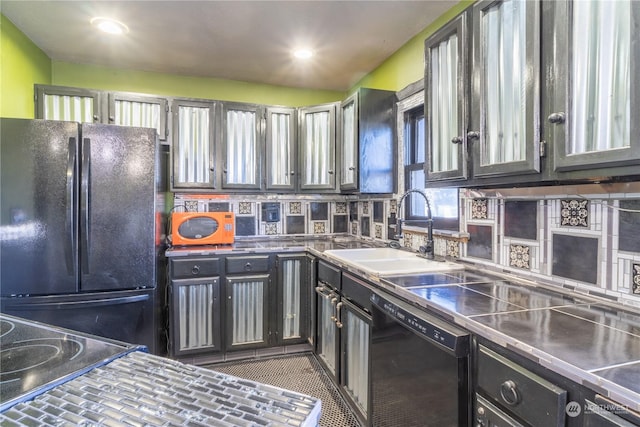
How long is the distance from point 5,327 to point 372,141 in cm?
229

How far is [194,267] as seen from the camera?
Result: 2.53 m

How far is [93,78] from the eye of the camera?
9.59 ft

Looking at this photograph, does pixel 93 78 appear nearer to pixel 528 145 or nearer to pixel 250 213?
pixel 250 213

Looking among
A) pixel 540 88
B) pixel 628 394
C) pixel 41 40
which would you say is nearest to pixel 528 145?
pixel 540 88

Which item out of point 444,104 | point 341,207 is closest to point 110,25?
point 444,104

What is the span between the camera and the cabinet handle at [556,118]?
1.02m

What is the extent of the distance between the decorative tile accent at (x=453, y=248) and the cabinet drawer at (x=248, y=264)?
4.59ft

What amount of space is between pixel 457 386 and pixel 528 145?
0.83 metres

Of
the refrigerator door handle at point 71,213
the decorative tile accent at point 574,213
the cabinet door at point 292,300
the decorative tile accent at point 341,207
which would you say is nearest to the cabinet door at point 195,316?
the cabinet door at point 292,300

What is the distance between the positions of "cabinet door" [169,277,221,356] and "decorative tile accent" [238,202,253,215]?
2.67 ft

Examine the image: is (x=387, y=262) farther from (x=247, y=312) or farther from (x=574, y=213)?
(x=247, y=312)

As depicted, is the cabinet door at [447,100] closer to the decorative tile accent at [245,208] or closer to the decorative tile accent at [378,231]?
the decorative tile accent at [378,231]

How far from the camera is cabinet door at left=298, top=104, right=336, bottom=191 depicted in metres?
2.92

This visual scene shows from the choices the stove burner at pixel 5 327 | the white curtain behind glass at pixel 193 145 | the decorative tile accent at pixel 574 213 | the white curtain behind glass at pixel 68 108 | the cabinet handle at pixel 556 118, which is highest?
the white curtain behind glass at pixel 68 108
